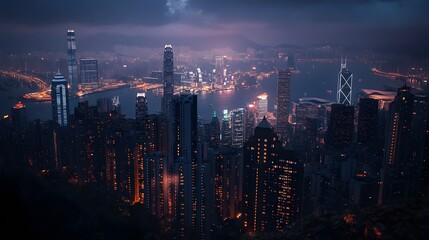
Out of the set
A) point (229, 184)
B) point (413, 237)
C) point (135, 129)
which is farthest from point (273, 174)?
point (413, 237)

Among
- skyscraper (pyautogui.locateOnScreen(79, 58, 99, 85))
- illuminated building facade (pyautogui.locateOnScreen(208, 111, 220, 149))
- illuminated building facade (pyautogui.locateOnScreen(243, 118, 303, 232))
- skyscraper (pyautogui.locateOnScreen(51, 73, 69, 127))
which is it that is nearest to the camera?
illuminated building facade (pyautogui.locateOnScreen(243, 118, 303, 232))

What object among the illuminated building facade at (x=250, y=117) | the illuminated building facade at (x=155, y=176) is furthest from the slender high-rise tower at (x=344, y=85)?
the illuminated building facade at (x=155, y=176)

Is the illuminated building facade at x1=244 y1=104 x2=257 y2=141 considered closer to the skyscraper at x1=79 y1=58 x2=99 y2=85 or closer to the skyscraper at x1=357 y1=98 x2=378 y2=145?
the skyscraper at x1=357 y1=98 x2=378 y2=145

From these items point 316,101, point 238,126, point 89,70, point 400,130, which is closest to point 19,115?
point 89,70

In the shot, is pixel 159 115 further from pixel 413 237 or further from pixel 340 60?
pixel 413 237

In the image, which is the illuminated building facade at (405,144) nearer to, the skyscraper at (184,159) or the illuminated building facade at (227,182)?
the illuminated building facade at (227,182)

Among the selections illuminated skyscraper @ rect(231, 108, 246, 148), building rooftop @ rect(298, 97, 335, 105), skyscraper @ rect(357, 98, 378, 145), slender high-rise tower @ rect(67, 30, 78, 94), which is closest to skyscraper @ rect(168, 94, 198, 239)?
illuminated skyscraper @ rect(231, 108, 246, 148)
